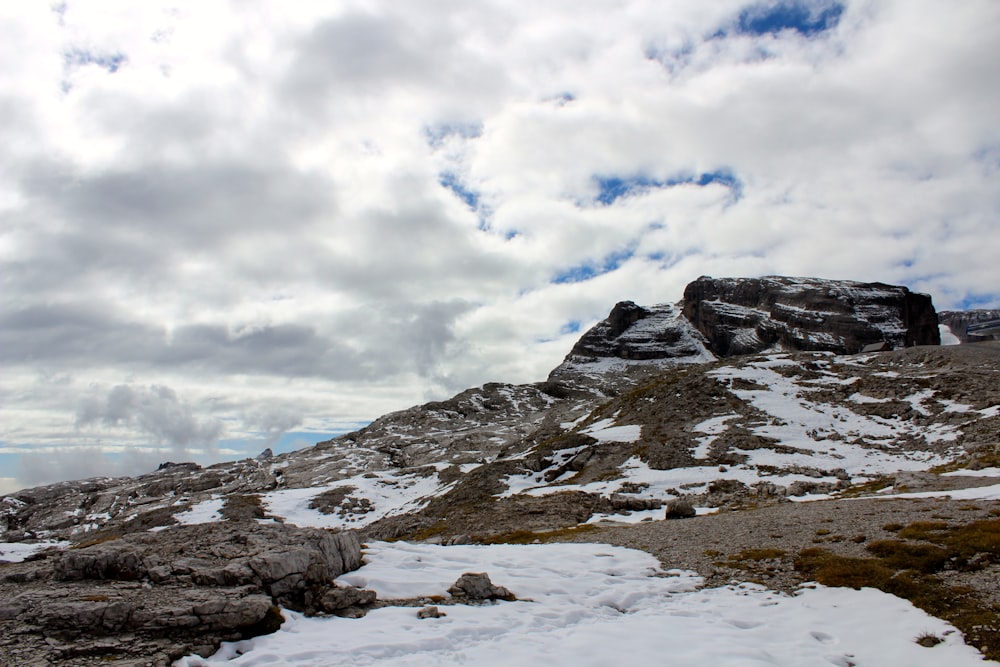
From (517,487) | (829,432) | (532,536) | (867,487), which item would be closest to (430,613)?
(532,536)

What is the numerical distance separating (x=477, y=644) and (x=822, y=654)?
9355 mm

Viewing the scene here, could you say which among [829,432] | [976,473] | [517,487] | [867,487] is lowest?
[867,487]

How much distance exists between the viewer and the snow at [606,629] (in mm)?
14438

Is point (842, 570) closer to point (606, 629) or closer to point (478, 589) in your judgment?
point (606, 629)

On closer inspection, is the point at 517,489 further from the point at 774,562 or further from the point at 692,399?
the point at 774,562

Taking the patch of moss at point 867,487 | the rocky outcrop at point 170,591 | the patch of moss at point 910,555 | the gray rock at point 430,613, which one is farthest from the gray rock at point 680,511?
the gray rock at point 430,613

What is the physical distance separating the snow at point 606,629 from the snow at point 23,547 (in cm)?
12322

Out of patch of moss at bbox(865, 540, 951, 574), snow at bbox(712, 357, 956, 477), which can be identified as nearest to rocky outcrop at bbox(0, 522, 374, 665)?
patch of moss at bbox(865, 540, 951, 574)

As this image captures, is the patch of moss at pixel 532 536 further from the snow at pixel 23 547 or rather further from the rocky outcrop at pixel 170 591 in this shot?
the snow at pixel 23 547

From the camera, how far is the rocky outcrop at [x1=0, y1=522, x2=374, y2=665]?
13.8 meters

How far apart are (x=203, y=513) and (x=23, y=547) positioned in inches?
1523

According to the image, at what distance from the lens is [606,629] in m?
17.0

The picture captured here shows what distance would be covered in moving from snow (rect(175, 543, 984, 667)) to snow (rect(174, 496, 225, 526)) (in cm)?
10363

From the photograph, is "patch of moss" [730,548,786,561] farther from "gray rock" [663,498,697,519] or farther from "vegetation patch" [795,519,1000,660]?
"gray rock" [663,498,697,519]
